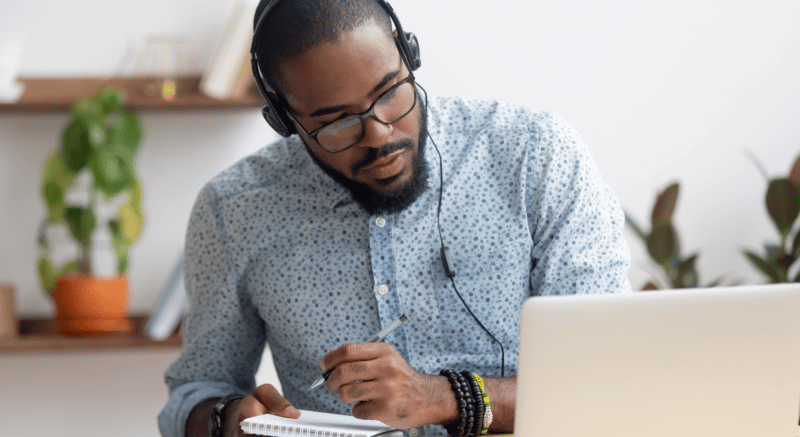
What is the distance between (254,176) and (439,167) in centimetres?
39

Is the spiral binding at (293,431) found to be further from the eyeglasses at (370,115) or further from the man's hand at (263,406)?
the eyeglasses at (370,115)

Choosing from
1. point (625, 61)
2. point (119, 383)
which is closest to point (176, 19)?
point (119, 383)

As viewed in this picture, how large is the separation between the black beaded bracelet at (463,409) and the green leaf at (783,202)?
151 cm

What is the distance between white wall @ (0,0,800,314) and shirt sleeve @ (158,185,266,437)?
95 cm

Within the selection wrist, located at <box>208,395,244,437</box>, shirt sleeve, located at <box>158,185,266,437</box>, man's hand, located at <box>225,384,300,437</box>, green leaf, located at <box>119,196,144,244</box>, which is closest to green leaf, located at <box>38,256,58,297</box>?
green leaf, located at <box>119,196,144,244</box>

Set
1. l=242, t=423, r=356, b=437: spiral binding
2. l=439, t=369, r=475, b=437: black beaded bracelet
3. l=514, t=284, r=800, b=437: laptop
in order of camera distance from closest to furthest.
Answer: l=514, t=284, r=800, b=437: laptop, l=242, t=423, r=356, b=437: spiral binding, l=439, t=369, r=475, b=437: black beaded bracelet

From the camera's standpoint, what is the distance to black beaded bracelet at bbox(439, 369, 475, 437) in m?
0.98

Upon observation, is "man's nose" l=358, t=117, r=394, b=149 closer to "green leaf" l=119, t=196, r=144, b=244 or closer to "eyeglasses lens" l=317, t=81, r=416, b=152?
"eyeglasses lens" l=317, t=81, r=416, b=152

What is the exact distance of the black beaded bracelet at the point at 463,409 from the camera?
0.98 meters

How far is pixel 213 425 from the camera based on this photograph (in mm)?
1152

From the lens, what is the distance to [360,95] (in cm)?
114

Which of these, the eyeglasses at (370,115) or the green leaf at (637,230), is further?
the green leaf at (637,230)

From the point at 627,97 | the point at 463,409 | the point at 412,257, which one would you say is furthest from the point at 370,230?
the point at 627,97

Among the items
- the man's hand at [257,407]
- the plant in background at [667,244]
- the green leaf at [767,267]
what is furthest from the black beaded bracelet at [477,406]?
the green leaf at [767,267]
